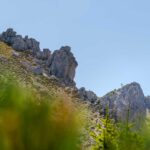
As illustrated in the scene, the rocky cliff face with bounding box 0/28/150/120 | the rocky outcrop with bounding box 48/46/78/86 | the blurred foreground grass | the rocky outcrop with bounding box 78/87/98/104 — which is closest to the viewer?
the blurred foreground grass

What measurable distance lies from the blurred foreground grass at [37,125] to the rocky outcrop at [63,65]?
101 meters

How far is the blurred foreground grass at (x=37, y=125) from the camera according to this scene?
7.55 ft

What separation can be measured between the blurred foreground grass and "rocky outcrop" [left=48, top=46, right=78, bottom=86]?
10120cm

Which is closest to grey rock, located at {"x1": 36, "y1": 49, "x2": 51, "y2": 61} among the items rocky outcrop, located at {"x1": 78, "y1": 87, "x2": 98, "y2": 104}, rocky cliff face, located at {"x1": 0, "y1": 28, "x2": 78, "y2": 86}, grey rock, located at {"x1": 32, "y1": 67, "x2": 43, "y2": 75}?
rocky cliff face, located at {"x1": 0, "y1": 28, "x2": 78, "y2": 86}

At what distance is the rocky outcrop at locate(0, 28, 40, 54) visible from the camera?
106375mm

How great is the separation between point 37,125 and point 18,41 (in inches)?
4202

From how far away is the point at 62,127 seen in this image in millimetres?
2344

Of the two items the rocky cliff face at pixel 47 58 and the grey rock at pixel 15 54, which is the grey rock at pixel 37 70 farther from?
the grey rock at pixel 15 54

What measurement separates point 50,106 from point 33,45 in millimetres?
105922

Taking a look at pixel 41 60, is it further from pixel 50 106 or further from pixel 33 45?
pixel 50 106

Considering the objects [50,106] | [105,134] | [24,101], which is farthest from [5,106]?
[105,134]

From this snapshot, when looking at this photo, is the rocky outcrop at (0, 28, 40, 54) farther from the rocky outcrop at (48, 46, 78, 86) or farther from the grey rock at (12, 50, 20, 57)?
the rocky outcrop at (48, 46, 78, 86)

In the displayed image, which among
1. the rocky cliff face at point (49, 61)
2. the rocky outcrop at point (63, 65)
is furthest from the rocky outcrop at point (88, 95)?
the rocky outcrop at point (63, 65)

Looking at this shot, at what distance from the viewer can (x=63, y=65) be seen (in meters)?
105
